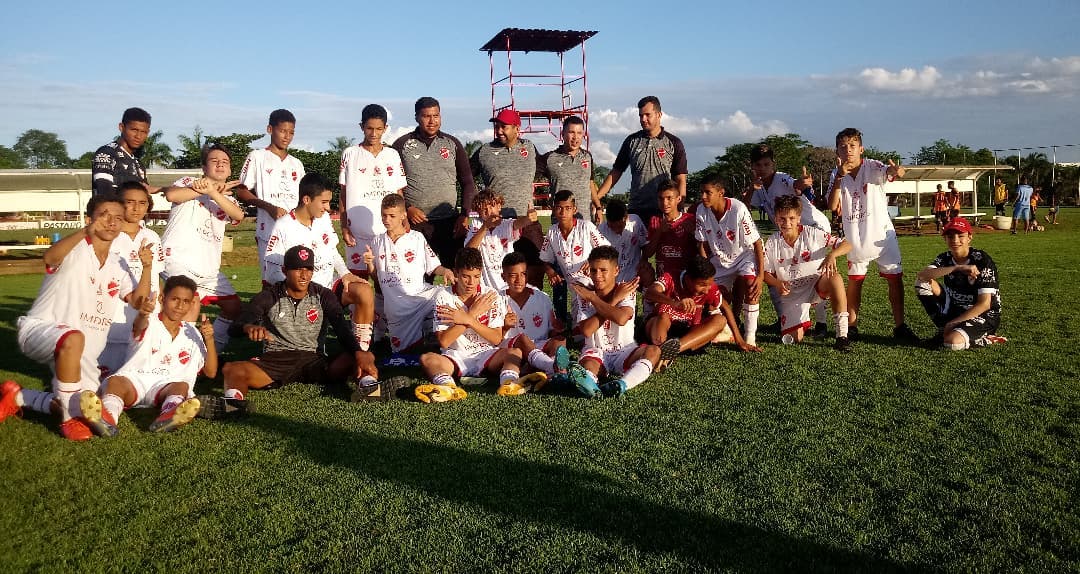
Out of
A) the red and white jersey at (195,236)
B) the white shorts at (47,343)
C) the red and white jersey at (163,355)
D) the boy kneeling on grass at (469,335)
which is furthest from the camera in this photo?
the red and white jersey at (195,236)

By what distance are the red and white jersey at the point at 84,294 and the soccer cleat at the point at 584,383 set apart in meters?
3.50

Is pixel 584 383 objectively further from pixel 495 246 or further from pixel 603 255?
pixel 495 246

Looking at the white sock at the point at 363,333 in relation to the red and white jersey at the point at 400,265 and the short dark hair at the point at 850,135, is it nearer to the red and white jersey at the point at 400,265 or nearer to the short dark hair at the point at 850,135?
the red and white jersey at the point at 400,265

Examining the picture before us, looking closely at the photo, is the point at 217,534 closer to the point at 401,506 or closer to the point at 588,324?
the point at 401,506

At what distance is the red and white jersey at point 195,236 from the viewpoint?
687 centimetres

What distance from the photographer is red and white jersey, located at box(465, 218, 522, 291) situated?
287 inches

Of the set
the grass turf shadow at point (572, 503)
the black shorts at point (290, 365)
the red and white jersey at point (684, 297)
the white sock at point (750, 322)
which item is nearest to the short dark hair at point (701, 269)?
the red and white jersey at point (684, 297)

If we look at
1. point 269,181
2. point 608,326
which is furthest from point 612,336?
point 269,181

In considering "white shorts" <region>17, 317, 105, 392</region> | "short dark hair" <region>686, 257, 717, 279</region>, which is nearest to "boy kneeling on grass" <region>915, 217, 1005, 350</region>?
"short dark hair" <region>686, 257, 717, 279</region>

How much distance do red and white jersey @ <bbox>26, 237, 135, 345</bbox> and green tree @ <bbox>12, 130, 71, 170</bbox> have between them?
13311 cm

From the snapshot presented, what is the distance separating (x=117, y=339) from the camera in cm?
573

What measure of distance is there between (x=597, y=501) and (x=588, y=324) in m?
2.73

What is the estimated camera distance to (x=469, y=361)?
20.3ft

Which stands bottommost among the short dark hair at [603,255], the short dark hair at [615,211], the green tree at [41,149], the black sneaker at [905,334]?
the black sneaker at [905,334]
